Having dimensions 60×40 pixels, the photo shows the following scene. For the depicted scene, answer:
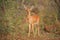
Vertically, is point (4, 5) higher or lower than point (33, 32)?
higher

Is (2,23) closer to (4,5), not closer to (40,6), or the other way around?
(4,5)

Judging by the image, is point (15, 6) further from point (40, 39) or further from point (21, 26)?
point (40, 39)

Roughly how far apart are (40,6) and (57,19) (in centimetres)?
29

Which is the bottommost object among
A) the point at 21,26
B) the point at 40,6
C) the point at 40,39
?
the point at 40,39

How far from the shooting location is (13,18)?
2.95m

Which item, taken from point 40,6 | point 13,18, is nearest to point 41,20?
point 40,6

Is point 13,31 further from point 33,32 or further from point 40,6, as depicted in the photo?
point 40,6

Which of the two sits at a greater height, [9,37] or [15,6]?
[15,6]

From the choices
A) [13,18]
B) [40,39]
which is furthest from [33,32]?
[13,18]

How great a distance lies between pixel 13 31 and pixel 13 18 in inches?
6.8

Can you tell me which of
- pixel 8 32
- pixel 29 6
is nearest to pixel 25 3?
pixel 29 6

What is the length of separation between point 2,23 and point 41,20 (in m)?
0.52

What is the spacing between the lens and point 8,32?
2949mm

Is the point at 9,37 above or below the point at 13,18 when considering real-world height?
below
